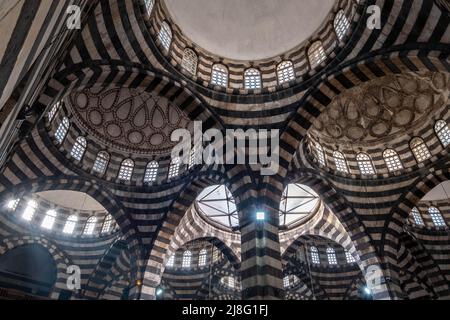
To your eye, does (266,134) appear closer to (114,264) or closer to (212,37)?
(212,37)

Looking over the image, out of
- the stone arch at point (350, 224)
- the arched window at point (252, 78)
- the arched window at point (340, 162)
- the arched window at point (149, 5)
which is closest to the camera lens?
the arched window at point (149, 5)

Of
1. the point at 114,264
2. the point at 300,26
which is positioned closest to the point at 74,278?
the point at 114,264

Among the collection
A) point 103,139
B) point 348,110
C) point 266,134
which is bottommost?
point 266,134

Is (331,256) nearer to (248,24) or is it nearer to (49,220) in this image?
(248,24)

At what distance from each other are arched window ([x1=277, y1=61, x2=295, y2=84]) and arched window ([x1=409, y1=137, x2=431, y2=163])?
6.71m

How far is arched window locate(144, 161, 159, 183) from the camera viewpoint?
14348 mm

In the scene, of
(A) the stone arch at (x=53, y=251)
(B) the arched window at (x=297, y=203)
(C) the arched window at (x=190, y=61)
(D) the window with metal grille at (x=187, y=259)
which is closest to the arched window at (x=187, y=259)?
(D) the window with metal grille at (x=187, y=259)

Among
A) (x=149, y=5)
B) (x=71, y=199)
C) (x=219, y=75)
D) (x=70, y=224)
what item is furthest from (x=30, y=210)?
(x=149, y=5)

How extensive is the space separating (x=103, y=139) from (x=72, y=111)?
6.10 ft

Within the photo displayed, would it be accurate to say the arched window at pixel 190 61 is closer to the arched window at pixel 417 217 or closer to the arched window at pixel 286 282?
the arched window at pixel 417 217

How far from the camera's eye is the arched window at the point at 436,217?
15.0 meters

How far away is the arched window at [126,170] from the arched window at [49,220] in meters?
5.05

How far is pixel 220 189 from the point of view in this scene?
1580cm

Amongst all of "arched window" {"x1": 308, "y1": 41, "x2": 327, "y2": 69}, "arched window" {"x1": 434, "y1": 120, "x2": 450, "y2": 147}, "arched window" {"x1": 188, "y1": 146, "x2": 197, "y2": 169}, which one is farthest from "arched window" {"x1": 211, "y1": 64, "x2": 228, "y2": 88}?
"arched window" {"x1": 434, "y1": 120, "x2": 450, "y2": 147}
